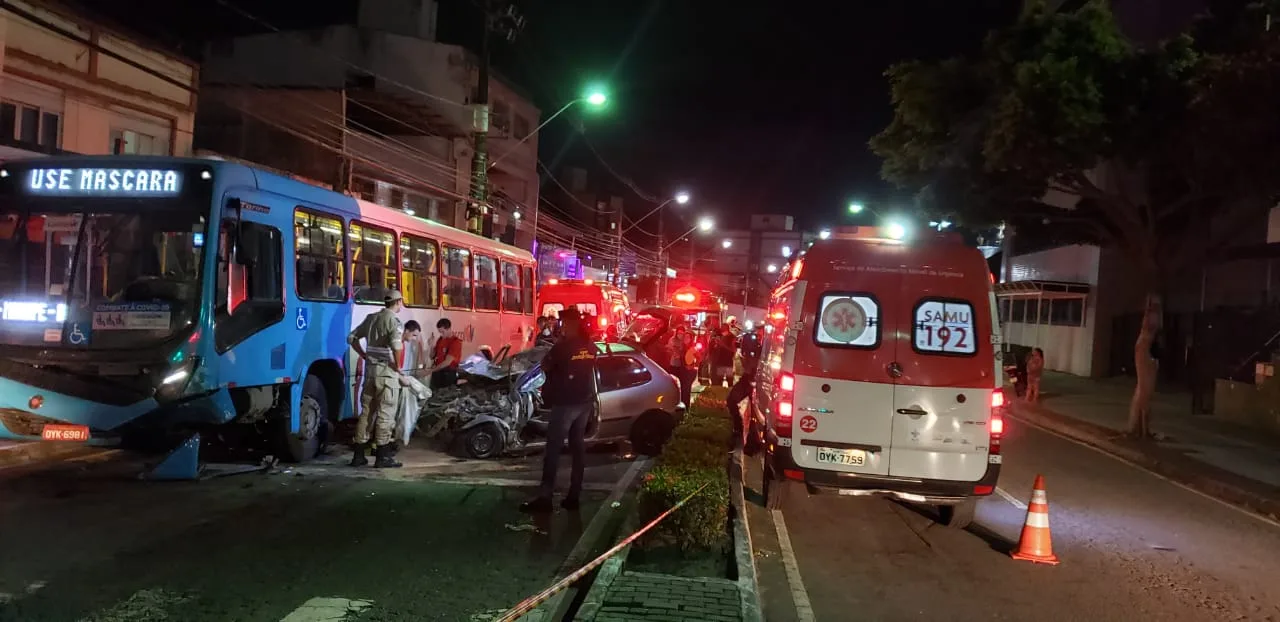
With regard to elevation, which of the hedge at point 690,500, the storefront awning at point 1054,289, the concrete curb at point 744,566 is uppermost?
the storefront awning at point 1054,289

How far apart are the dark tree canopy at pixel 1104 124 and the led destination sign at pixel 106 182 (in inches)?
451

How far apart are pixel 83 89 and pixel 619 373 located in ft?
37.3

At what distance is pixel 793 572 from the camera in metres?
6.80

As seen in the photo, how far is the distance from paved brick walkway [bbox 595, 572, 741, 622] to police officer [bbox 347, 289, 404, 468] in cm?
464

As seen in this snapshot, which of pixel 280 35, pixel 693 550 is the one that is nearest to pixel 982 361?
pixel 693 550

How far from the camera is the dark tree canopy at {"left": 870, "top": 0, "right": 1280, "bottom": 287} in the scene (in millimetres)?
13086

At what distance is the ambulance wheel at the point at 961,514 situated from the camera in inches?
319

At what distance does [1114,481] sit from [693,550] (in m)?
7.67

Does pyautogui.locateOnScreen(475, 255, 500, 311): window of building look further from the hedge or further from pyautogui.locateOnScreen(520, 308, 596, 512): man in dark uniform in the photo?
the hedge

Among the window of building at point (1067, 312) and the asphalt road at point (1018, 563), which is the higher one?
the window of building at point (1067, 312)

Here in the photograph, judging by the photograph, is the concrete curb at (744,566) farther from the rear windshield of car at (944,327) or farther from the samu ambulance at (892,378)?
the rear windshield of car at (944,327)

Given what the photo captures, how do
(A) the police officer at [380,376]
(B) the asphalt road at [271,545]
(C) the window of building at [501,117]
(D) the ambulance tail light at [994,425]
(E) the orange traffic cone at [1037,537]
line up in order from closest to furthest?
(B) the asphalt road at [271,545] → (E) the orange traffic cone at [1037,537] → (D) the ambulance tail light at [994,425] → (A) the police officer at [380,376] → (C) the window of building at [501,117]

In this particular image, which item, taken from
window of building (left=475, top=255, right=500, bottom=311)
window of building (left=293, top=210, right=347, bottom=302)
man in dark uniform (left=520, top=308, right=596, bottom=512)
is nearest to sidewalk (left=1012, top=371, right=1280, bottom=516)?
man in dark uniform (left=520, top=308, right=596, bottom=512)

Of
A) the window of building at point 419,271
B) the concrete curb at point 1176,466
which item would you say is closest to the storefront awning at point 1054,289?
the concrete curb at point 1176,466
